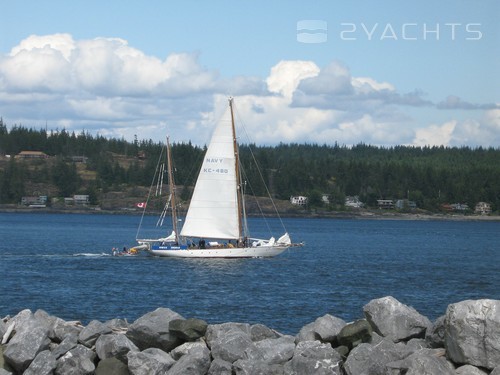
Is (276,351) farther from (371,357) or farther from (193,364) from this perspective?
(371,357)

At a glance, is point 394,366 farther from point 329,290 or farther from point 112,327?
point 329,290

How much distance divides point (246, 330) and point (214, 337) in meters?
1.12

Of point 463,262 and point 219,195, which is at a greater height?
point 219,195

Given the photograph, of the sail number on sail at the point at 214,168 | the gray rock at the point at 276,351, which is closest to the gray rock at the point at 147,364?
the gray rock at the point at 276,351

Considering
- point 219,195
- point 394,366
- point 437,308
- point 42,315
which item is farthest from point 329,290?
point 394,366

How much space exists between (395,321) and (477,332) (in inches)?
99.5

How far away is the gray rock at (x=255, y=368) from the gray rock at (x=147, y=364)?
1.55 meters

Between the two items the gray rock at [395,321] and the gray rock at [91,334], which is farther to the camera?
the gray rock at [91,334]

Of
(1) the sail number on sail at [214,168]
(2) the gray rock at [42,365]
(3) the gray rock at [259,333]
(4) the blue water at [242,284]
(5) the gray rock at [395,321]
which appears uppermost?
(1) the sail number on sail at [214,168]

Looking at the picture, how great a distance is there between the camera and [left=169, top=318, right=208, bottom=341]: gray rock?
2062cm

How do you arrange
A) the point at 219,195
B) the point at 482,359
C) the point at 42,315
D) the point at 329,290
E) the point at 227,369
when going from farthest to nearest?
the point at 219,195 → the point at 329,290 → the point at 42,315 → the point at 227,369 → the point at 482,359

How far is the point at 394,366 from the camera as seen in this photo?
18047mm

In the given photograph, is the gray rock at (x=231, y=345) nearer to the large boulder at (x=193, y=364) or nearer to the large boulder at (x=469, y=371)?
the large boulder at (x=193, y=364)

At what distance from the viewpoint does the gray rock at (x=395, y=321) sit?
65.2 ft
